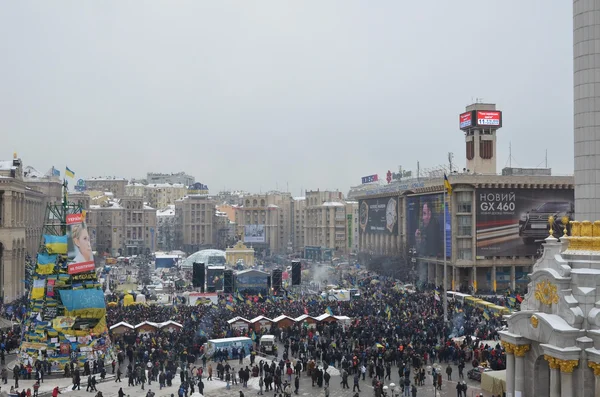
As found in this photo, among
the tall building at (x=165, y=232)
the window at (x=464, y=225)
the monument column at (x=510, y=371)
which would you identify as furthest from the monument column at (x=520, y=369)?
the tall building at (x=165, y=232)

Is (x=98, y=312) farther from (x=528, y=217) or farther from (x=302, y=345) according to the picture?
(x=528, y=217)

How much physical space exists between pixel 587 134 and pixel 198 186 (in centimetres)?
12835

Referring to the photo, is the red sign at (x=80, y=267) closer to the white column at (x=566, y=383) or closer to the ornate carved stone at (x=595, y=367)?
the white column at (x=566, y=383)

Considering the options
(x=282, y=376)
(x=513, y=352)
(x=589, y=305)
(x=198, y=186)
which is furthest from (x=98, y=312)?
(x=198, y=186)

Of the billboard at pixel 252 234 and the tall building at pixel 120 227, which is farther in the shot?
the tall building at pixel 120 227

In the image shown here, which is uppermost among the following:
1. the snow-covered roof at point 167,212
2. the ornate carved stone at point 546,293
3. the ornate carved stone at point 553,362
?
the snow-covered roof at point 167,212

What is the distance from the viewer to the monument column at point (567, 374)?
1883 centimetres

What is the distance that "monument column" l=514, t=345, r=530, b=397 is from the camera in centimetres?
2092

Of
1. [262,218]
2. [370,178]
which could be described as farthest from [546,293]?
[262,218]

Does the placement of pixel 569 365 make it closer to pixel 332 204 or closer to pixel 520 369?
pixel 520 369

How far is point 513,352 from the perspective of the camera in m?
21.3

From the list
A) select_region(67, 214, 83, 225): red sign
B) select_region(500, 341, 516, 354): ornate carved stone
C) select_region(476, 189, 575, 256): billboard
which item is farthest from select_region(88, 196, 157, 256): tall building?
select_region(500, 341, 516, 354): ornate carved stone

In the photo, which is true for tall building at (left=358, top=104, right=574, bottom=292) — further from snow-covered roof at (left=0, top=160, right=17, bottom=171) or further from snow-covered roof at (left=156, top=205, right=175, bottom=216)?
snow-covered roof at (left=156, top=205, right=175, bottom=216)

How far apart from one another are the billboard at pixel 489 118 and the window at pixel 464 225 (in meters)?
12.0
